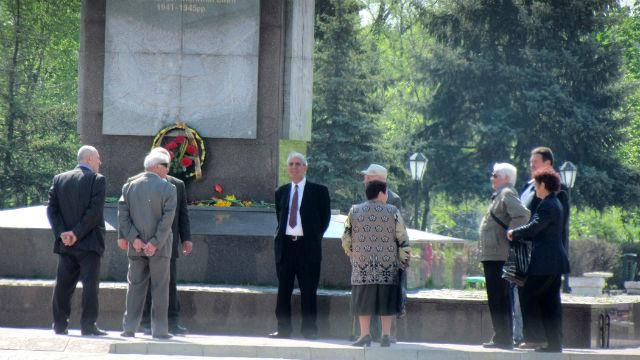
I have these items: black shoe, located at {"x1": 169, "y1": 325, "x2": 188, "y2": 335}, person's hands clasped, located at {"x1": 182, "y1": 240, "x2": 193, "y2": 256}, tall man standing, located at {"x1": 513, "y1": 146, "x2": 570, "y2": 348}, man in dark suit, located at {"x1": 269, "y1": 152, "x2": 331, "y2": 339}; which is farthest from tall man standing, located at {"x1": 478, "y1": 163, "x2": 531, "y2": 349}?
black shoe, located at {"x1": 169, "y1": 325, "x2": 188, "y2": 335}

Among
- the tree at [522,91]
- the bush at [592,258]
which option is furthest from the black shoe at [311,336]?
the tree at [522,91]

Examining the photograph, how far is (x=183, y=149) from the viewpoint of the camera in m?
16.7

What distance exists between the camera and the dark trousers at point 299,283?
1387 cm

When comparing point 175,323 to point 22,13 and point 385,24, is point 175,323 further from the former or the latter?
point 385,24

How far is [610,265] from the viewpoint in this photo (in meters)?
39.8

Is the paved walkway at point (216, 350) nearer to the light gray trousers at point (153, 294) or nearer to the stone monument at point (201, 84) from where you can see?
the light gray trousers at point (153, 294)

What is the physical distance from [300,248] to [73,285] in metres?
2.29

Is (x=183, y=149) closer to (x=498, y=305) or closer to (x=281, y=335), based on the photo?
(x=281, y=335)

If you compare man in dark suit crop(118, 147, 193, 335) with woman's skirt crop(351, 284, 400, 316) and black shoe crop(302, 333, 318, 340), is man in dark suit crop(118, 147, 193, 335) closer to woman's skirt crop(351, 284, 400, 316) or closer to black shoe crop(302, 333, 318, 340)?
black shoe crop(302, 333, 318, 340)

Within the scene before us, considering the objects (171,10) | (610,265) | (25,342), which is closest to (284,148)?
(171,10)

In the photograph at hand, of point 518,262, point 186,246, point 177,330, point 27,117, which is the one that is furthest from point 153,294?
point 27,117

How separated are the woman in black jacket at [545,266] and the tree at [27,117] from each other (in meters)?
25.5

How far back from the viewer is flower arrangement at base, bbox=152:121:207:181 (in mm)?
16641

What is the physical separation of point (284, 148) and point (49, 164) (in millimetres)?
22203
